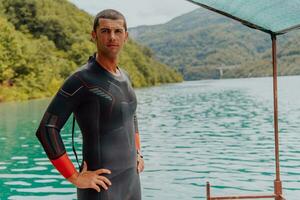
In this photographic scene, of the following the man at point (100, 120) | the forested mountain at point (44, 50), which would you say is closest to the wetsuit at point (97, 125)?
the man at point (100, 120)

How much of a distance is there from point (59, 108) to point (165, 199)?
8323 millimetres

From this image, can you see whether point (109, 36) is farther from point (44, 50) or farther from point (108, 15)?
point (44, 50)

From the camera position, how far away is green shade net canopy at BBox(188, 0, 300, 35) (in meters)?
3.83

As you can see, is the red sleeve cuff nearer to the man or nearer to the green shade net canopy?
the man

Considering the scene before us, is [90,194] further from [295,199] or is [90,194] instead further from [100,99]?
[295,199]

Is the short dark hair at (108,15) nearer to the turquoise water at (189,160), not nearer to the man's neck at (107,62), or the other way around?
the man's neck at (107,62)

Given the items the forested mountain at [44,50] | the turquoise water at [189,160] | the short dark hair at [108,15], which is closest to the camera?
the short dark hair at [108,15]

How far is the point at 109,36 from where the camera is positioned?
2.74m

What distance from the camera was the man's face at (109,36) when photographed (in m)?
2.74

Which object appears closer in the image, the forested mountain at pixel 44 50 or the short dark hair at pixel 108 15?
the short dark hair at pixel 108 15

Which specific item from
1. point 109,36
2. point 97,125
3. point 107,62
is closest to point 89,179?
point 97,125

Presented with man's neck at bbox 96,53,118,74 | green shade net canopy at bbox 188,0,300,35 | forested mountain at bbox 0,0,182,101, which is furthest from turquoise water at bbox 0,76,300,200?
forested mountain at bbox 0,0,182,101

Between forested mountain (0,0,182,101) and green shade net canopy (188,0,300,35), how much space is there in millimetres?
54216

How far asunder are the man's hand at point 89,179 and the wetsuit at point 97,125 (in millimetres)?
41
